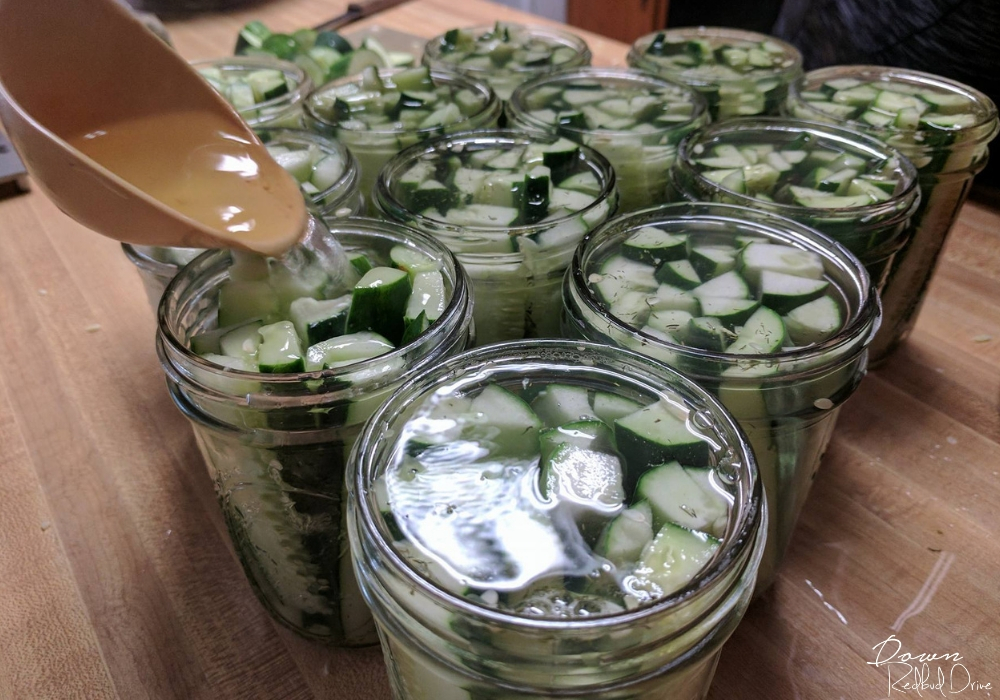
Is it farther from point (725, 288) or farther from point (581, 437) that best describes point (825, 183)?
point (581, 437)

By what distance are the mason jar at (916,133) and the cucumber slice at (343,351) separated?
0.88 m

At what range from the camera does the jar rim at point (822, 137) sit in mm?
949

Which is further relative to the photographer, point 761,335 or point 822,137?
point 822,137

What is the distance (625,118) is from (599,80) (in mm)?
200

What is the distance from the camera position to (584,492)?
588 mm

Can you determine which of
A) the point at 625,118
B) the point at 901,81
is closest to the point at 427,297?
the point at 625,118

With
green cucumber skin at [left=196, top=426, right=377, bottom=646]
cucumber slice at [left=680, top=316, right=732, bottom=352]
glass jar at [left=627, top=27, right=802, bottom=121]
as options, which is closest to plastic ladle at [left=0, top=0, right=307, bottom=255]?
Answer: green cucumber skin at [left=196, top=426, right=377, bottom=646]

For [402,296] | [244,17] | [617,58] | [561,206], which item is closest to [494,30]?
[617,58]

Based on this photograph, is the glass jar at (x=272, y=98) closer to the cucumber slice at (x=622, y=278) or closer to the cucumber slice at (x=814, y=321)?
the cucumber slice at (x=622, y=278)

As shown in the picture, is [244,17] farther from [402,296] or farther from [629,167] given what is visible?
[402,296]

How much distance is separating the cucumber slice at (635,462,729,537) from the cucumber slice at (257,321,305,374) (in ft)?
1.14

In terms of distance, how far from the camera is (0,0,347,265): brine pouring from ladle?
75 centimetres

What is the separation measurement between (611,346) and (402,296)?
9.1 inches

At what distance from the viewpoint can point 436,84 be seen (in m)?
1.38
